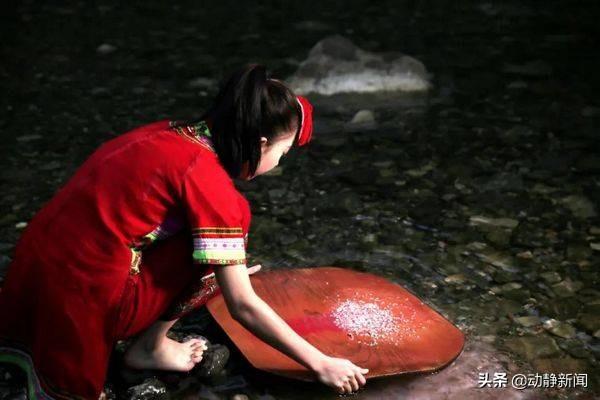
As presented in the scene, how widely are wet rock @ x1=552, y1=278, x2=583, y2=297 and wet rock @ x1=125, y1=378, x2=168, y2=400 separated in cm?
145

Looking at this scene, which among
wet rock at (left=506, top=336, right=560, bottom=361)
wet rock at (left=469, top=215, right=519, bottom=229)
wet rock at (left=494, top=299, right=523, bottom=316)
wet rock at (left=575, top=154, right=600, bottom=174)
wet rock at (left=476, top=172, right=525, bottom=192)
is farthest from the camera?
wet rock at (left=575, top=154, right=600, bottom=174)

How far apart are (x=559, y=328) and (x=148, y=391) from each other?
4.49 feet

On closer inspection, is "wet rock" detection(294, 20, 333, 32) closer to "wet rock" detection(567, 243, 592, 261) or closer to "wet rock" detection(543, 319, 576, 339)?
"wet rock" detection(567, 243, 592, 261)

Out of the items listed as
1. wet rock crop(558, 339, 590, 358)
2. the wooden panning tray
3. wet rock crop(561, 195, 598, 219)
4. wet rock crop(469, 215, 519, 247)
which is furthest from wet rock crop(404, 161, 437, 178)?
wet rock crop(558, 339, 590, 358)

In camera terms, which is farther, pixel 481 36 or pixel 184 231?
pixel 481 36

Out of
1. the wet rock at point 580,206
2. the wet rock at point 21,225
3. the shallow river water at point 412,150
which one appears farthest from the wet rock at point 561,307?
the wet rock at point 21,225

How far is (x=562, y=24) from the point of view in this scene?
20.3 ft

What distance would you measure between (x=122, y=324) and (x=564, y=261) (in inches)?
69.3

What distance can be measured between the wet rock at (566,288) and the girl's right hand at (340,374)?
3.20 feet

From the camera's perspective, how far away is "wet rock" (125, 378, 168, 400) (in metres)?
2.26

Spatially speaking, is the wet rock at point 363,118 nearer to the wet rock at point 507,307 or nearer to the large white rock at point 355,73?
the large white rock at point 355,73

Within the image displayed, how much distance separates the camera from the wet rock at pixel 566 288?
279cm

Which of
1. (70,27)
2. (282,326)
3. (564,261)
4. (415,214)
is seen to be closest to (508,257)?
(564,261)

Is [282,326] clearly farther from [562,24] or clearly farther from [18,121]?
[562,24]
